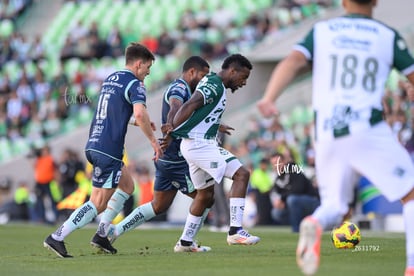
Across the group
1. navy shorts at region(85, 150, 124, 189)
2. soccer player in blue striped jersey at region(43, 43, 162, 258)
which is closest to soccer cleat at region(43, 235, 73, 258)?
soccer player in blue striped jersey at region(43, 43, 162, 258)

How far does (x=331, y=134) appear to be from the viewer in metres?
8.34

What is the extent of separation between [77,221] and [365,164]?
445 cm

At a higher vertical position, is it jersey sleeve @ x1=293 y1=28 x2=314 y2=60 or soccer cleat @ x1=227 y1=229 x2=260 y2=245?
jersey sleeve @ x1=293 y1=28 x2=314 y2=60

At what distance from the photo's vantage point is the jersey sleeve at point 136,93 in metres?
11.9

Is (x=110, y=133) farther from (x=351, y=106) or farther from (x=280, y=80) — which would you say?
(x=351, y=106)

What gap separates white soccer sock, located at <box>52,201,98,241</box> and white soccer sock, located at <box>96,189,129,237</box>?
554 millimetres

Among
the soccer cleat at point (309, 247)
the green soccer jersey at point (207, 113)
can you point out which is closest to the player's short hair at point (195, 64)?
A: the green soccer jersey at point (207, 113)

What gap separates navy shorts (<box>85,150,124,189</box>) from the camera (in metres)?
12.0

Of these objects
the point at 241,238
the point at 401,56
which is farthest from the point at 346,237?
the point at 401,56

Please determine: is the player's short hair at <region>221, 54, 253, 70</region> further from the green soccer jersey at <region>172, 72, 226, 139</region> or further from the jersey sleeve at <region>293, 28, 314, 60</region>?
the jersey sleeve at <region>293, 28, 314, 60</region>

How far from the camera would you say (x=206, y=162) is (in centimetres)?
1250

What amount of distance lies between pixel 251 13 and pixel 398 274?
22.9 metres

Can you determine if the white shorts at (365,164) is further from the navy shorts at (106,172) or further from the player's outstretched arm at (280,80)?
the navy shorts at (106,172)

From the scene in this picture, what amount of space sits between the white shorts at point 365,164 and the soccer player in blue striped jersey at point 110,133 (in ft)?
12.1
